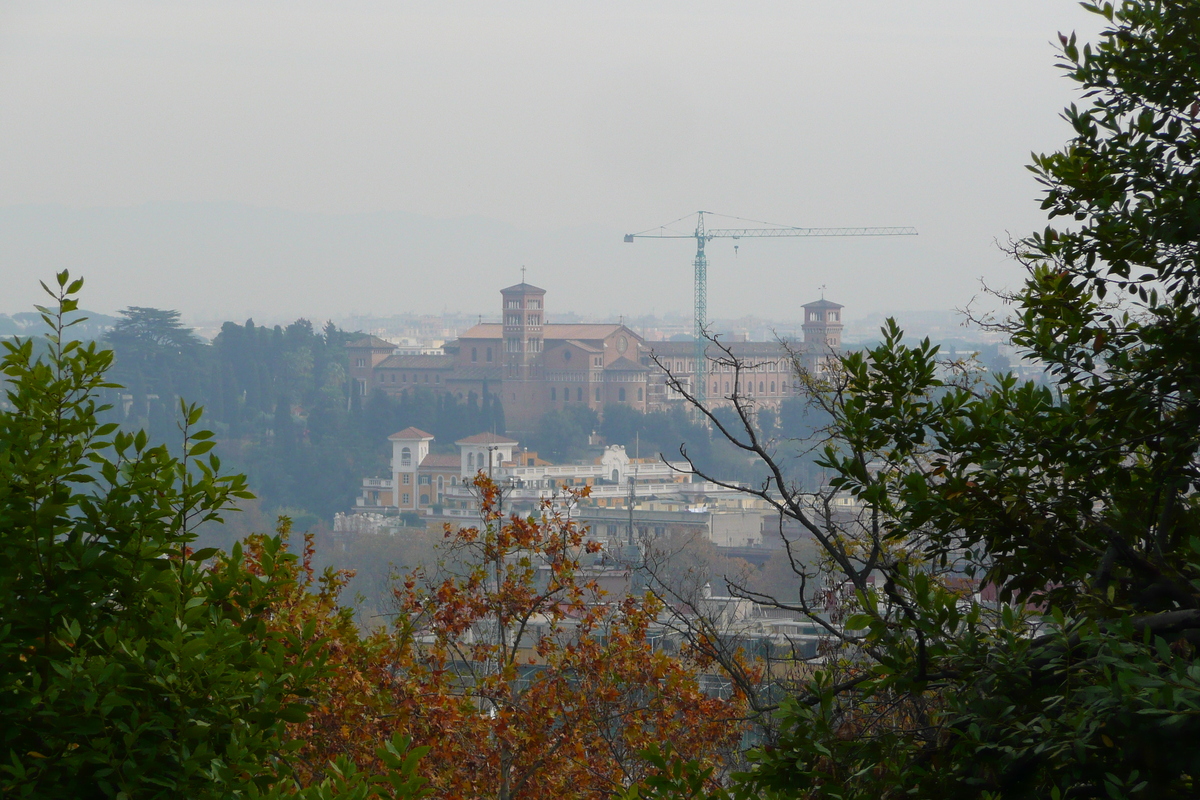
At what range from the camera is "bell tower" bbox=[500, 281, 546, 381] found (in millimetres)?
67312

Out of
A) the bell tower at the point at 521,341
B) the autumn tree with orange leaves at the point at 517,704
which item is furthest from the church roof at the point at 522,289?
the autumn tree with orange leaves at the point at 517,704

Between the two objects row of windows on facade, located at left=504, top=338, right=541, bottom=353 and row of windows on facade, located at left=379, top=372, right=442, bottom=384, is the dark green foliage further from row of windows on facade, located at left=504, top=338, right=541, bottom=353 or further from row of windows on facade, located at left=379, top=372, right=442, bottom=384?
row of windows on facade, located at left=504, top=338, right=541, bottom=353

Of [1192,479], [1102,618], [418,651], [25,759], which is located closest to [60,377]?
[25,759]

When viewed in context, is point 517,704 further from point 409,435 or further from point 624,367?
point 624,367

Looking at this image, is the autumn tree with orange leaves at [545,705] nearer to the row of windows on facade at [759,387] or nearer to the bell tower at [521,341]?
the row of windows on facade at [759,387]

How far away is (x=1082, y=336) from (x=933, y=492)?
1.34 ft

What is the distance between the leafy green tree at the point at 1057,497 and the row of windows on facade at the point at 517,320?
65439 millimetres

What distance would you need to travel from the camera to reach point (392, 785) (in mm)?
1724

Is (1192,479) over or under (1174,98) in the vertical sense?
under

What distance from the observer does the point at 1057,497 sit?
2.08 meters

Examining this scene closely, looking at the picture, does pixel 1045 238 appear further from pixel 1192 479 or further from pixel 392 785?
pixel 392 785

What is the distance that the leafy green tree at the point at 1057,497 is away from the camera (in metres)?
1.66

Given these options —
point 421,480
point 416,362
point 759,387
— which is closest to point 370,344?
point 416,362

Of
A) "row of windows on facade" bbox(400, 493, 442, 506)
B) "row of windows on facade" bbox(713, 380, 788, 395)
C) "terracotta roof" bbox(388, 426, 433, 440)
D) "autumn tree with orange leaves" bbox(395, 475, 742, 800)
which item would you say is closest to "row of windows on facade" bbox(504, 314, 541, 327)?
"row of windows on facade" bbox(713, 380, 788, 395)
